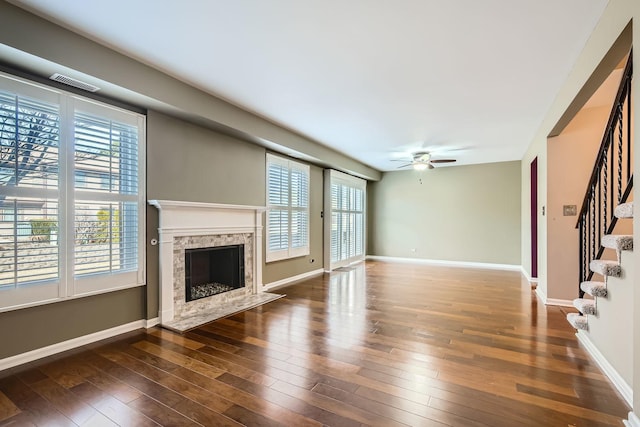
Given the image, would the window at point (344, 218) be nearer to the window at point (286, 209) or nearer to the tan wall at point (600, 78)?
the window at point (286, 209)

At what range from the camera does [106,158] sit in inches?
126

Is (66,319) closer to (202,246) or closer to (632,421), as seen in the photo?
(202,246)

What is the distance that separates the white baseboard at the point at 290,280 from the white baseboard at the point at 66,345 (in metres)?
2.20

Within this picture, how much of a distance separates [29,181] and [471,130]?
5.86 metres

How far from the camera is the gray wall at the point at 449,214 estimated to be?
25.8 ft

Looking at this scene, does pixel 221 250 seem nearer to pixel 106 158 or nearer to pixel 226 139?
pixel 226 139

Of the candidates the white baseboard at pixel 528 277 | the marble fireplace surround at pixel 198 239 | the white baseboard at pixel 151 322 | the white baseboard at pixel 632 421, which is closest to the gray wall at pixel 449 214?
the white baseboard at pixel 528 277

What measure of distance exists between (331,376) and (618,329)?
2233mm

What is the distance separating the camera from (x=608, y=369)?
95.0 inches

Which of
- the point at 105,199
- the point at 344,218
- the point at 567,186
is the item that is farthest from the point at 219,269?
the point at 567,186

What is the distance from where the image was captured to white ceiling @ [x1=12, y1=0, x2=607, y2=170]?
2258 mm

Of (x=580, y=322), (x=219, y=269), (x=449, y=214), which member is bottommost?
(x=580, y=322)

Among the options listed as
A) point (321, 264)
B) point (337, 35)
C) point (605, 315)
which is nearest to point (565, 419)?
point (605, 315)

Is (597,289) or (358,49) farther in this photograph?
(358,49)
